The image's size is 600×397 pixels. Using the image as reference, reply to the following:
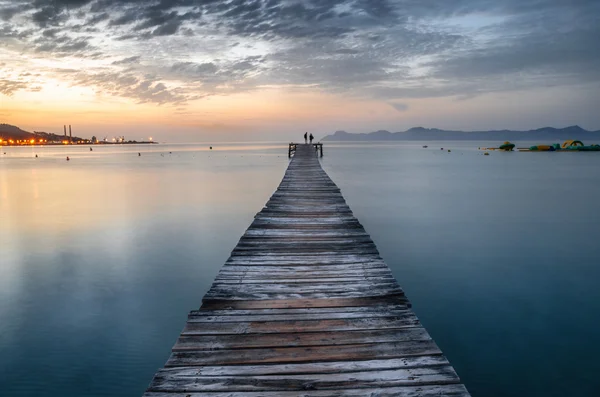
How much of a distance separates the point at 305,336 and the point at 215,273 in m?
6.55

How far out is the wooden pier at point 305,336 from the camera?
9.68 ft

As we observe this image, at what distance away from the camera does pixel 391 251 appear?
11297 mm

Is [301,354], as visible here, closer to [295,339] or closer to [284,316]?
[295,339]

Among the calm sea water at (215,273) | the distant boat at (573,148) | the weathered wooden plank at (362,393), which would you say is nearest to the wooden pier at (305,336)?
the weathered wooden plank at (362,393)

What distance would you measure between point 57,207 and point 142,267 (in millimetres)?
12422

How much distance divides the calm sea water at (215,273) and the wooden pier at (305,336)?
1.98m

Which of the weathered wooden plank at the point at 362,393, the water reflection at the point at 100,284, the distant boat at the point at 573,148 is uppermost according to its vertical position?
the distant boat at the point at 573,148

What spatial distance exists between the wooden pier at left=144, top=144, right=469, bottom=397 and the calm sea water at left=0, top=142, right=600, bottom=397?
77.8 inches

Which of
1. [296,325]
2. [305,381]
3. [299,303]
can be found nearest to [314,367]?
[305,381]

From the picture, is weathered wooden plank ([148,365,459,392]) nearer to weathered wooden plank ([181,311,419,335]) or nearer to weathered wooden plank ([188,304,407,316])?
weathered wooden plank ([181,311,419,335])

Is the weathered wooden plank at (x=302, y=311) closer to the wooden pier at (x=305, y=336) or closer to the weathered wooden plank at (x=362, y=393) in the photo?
the wooden pier at (x=305, y=336)

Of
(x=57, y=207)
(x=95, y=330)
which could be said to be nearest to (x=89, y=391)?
(x=95, y=330)

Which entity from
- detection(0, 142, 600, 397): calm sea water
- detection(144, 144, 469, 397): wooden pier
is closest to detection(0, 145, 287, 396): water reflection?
detection(0, 142, 600, 397): calm sea water

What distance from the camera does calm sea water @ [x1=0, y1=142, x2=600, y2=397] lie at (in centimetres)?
550
